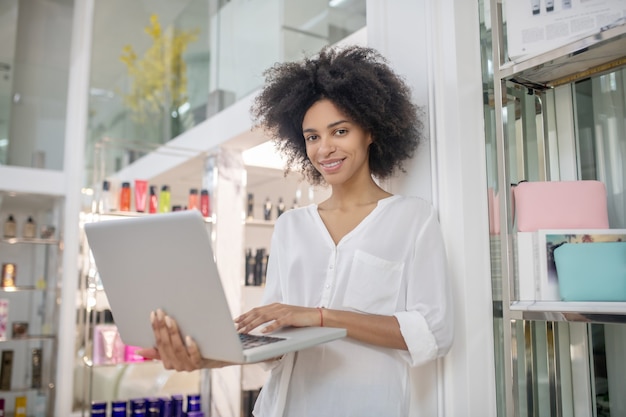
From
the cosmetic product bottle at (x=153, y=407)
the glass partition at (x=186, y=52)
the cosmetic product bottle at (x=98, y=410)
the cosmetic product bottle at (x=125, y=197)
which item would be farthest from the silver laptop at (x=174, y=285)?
the cosmetic product bottle at (x=125, y=197)

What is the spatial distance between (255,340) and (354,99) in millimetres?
664

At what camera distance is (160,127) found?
5410 mm

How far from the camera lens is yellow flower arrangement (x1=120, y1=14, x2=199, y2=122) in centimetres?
541

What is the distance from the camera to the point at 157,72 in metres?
5.78

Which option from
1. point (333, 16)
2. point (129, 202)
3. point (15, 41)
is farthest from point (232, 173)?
point (15, 41)

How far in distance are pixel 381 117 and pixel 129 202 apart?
3063 mm

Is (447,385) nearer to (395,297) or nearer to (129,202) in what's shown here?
(395,297)

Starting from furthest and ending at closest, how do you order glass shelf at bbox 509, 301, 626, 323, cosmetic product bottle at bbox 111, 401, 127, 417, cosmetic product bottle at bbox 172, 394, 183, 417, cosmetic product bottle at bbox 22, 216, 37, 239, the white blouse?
cosmetic product bottle at bbox 22, 216, 37, 239, cosmetic product bottle at bbox 172, 394, 183, 417, cosmetic product bottle at bbox 111, 401, 127, 417, the white blouse, glass shelf at bbox 509, 301, 626, 323

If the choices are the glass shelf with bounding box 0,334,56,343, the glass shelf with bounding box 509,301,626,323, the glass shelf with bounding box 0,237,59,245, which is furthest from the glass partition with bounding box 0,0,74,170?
the glass shelf with bounding box 509,301,626,323

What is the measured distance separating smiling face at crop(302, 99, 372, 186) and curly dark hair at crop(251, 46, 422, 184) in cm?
2

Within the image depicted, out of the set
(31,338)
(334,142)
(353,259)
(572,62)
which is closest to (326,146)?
(334,142)

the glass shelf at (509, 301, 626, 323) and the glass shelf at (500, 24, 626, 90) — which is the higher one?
the glass shelf at (500, 24, 626, 90)

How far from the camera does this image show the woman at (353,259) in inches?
49.1

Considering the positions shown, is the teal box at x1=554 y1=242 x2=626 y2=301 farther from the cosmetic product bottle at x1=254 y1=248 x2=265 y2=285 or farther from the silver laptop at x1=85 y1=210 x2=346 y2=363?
the cosmetic product bottle at x1=254 y1=248 x2=265 y2=285
